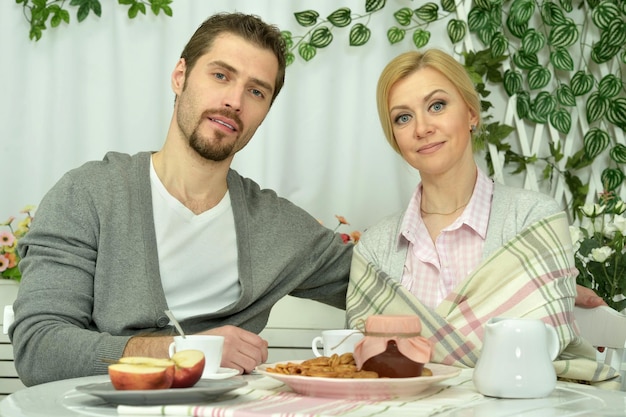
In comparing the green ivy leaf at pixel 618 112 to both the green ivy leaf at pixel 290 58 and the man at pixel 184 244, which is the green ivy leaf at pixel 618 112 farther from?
the man at pixel 184 244

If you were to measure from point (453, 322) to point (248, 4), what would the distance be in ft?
3.74

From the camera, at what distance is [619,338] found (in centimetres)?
160

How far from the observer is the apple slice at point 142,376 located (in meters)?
0.95

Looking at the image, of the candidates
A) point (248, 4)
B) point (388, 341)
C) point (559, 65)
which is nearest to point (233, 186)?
point (248, 4)

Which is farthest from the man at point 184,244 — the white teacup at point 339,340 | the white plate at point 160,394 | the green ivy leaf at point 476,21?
the green ivy leaf at point 476,21

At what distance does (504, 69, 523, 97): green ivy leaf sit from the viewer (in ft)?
7.90

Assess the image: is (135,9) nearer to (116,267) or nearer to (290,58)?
(290,58)

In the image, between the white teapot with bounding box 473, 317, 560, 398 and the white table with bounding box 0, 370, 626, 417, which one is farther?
the white teapot with bounding box 473, 317, 560, 398

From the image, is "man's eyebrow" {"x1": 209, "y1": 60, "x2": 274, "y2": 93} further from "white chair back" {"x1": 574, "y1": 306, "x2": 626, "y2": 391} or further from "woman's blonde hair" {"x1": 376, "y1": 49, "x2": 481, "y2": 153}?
"white chair back" {"x1": 574, "y1": 306, "x2": 626, "y2": 391}

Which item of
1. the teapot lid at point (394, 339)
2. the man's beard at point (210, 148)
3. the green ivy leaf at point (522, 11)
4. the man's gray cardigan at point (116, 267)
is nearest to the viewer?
the teapot lid at point (394, 339)

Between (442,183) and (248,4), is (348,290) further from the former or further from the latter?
(248,4)

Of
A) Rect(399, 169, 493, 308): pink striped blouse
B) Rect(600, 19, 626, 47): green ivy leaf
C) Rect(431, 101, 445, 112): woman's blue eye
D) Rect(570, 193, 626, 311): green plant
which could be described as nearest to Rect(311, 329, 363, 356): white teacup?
Rect(399, 169, 493, 308): pink striped blouse

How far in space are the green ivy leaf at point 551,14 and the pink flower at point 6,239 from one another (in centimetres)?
146

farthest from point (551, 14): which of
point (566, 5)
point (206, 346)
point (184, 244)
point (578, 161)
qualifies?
point (206, 346)
